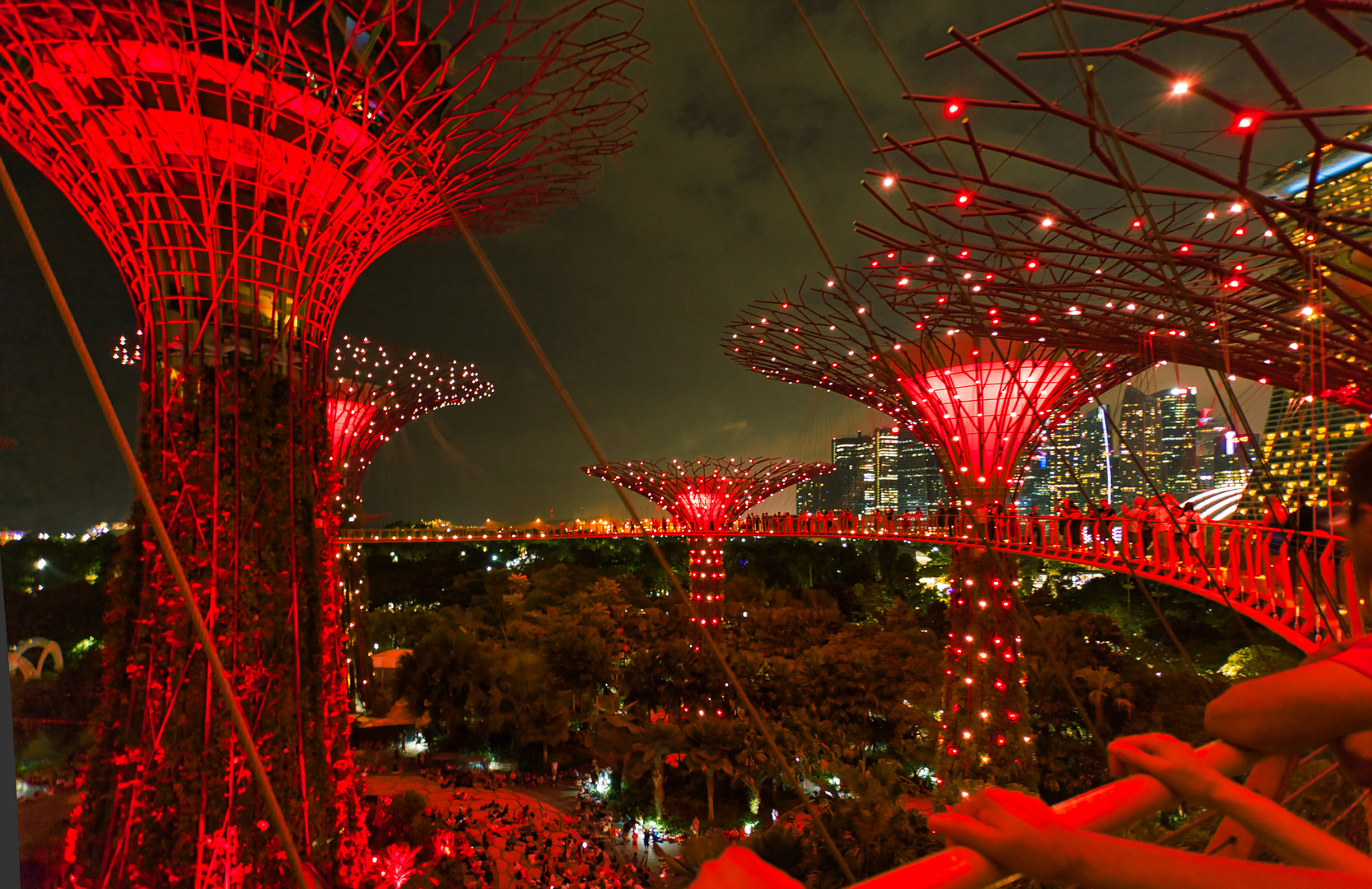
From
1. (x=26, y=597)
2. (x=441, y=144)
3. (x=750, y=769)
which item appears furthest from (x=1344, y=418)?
(x=26, y=597)

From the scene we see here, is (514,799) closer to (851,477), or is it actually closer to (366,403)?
(366,403)

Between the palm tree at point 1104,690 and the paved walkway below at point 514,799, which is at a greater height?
the palm tree at point 1104,690

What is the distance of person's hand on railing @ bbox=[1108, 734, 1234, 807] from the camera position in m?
0.81

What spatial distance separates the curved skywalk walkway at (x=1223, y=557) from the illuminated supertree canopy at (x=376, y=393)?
31.9 ft

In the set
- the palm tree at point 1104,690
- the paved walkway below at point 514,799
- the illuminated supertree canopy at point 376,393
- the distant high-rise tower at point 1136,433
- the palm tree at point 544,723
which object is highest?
the illuminated supertree canopy at point 376,393

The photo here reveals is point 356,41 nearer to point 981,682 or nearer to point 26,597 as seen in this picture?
point 981,682

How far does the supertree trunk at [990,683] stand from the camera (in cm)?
868

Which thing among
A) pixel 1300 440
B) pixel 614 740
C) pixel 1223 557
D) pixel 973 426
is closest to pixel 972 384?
pixel 973 426

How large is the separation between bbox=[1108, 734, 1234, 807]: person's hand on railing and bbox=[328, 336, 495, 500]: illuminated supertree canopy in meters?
14.6

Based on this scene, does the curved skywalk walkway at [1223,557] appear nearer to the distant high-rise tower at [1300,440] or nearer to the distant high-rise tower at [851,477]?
the distant high-rise tower at [1300,440]

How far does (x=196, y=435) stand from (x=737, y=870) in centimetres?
481

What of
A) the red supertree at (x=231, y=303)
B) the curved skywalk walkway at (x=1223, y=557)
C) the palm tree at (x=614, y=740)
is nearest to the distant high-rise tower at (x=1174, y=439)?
the curved skywalk walkway at (x=1223, y=557)

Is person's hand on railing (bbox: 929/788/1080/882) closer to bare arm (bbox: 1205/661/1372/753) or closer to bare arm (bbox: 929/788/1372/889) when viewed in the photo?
bare arm (bbox: 929/788/1372/889)

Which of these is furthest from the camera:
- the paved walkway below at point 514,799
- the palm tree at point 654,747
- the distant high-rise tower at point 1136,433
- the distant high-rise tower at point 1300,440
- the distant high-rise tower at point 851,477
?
the distant high-rise tower at point 851,477
